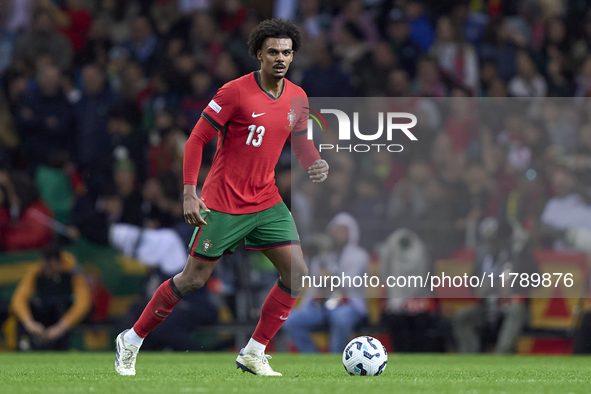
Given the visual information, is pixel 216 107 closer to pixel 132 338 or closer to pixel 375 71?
pixel 132 338

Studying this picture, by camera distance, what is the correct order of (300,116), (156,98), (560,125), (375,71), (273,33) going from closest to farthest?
(273,33)
(300,116)
(560,125)
(375,71)
(156,98)

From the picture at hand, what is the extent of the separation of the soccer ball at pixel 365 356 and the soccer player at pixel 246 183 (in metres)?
0.58

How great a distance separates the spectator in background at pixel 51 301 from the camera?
34.5ft

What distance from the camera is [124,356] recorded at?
6.35 metres

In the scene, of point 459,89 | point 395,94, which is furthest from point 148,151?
point 459,89

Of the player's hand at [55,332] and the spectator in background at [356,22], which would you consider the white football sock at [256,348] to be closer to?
the player's hand at [55,332]

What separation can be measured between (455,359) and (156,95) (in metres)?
5.91

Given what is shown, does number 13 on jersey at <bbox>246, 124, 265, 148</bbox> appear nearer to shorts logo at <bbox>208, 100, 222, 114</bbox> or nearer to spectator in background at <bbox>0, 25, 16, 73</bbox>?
shorts logo at <bbox>208, 100, 222, 114</bbox>

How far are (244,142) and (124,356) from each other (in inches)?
68.7

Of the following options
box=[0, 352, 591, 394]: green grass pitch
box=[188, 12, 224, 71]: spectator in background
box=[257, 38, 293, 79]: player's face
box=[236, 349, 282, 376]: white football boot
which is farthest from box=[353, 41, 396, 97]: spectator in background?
box=[236, 349, 282, 376]: white football boot

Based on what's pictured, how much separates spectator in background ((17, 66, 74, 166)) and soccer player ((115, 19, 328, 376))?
631 cm

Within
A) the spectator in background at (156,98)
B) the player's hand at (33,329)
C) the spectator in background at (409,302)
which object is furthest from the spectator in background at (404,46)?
the player's hand at (33,329)

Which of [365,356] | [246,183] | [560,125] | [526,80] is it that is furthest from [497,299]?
[246,183]

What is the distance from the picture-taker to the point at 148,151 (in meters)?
12.0
